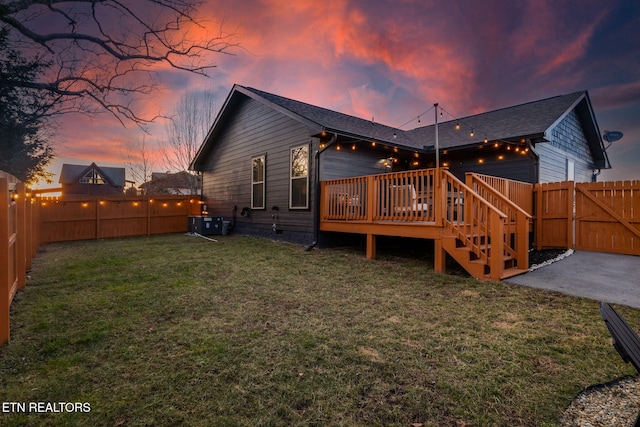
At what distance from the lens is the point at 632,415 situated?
1.66 metres

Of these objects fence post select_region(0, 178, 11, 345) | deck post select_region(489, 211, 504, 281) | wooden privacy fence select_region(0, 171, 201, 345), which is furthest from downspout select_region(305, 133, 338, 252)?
wooden privacy fence select_region(0, 171, 201, 345)

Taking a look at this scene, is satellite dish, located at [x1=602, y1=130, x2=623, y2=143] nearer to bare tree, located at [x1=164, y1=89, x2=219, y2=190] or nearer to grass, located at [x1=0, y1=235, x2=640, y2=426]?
grass, located at [x1=0, y1=235, x2=640, y2=426]

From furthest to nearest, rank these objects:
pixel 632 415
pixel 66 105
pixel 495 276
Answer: pixel 66 105
pixel 495 276
pixel 632 415

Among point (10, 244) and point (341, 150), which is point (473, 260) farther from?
point (10, 244)

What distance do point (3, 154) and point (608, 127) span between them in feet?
78.6

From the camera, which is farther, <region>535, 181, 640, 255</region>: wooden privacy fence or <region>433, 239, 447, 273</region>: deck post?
<region>535, 181, 640, 255</region>: wooden privacy fence

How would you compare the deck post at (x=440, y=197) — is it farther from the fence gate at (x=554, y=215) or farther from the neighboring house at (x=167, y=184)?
the neighboring house at (x=167, y=184)

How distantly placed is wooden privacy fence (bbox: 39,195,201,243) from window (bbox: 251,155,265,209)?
4.50 meters

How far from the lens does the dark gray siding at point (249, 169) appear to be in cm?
869

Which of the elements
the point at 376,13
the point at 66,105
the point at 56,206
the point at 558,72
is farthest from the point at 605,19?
the point at 56,206

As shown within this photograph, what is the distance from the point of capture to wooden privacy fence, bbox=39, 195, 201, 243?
10125 mm

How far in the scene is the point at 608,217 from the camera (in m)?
6.73

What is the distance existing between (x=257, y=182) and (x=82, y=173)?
106 feet

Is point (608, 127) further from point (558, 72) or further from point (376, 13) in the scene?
point (376, 13)
